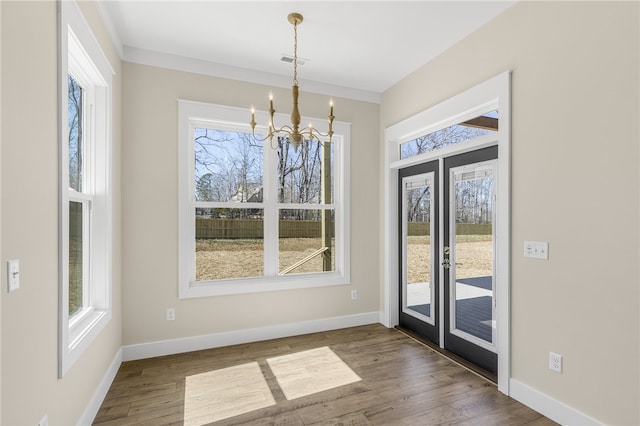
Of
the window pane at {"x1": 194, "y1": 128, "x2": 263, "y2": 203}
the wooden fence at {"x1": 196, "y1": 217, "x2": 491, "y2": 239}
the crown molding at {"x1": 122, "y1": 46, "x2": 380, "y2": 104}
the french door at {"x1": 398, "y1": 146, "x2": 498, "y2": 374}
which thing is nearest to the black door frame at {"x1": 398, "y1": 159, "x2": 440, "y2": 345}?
the french door at {"x1": 398, "y1": 146, "x2": 498, "y2": 374}

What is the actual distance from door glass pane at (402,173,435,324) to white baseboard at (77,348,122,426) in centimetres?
306

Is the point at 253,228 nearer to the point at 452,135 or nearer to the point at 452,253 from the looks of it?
the point at 452,253

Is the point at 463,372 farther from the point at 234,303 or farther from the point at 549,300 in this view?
the point at 234,303

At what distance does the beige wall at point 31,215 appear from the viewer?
1305 millimetres

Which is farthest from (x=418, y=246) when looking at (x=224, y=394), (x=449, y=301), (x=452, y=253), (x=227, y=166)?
(x=224, y=394)

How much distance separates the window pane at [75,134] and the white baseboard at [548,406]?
351cm

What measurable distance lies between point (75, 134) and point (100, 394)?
1.88 metres

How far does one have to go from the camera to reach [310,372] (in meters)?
2.93

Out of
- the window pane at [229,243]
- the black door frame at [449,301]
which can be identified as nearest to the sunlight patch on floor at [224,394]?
the window pane at [229,243]

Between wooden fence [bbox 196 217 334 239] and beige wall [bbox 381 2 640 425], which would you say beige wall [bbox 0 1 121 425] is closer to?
wooden fence [bbox 196 217 334 239]

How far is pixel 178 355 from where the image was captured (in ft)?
10.8

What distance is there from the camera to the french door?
2.92m

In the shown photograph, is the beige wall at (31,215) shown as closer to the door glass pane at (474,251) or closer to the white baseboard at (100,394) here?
the white baseboard at (100,394)

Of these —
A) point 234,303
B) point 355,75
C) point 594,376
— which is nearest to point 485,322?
point 594,376
